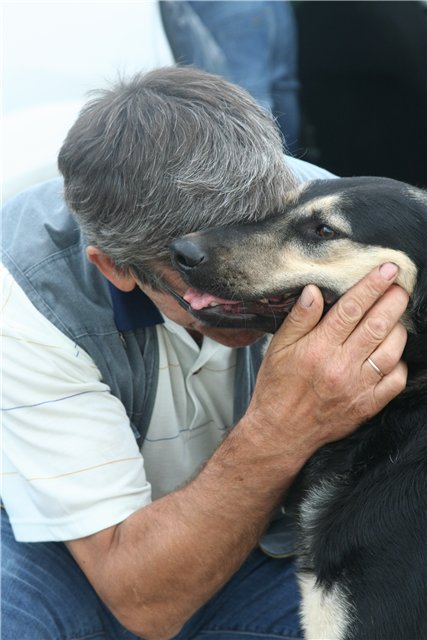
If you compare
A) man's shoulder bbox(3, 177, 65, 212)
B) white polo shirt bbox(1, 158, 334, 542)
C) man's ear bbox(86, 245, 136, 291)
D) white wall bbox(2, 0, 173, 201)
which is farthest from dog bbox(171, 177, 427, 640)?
white wall bbox(2, 0, 173, 201)

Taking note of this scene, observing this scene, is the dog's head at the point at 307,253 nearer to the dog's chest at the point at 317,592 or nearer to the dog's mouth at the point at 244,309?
the dog's mouth at the point at 244,309

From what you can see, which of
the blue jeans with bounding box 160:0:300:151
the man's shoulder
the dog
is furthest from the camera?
the blue jeans with bounding box 160:0:300:151

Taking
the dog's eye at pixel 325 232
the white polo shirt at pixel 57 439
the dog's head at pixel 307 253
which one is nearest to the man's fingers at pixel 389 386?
the dog's head at pixel 307 253

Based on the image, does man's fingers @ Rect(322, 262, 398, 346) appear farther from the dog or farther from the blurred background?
the blurred background

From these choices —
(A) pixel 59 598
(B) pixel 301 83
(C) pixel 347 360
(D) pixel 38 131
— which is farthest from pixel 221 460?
(B) pixel 301 83

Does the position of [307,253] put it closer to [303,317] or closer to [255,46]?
[303,317]

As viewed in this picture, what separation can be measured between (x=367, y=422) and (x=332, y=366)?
0.24 m

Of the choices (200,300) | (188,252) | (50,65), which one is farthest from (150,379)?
(50,65)

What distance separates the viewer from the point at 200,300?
7.94ft

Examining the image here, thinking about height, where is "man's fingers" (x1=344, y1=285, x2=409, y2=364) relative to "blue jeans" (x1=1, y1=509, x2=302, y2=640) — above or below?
above

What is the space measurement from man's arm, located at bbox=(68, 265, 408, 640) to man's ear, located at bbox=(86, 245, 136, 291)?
0.50 m

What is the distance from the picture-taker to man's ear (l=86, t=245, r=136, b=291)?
8.49 ft

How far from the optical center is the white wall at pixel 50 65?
3.53 meters

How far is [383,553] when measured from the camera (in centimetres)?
223
